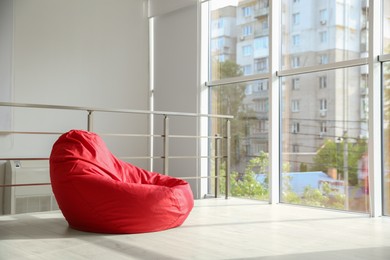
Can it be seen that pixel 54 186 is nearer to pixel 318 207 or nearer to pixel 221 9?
pixel 318 207

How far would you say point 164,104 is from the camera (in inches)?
264

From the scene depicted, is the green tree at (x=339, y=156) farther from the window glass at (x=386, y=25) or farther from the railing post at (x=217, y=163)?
the railing post at (x=217, y=163)

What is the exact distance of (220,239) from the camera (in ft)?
10.2

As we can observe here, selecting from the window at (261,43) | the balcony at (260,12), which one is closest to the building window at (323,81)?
the window at (261,43)

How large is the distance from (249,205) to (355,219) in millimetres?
1235

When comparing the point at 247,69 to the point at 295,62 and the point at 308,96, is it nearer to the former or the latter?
the point at 295,62

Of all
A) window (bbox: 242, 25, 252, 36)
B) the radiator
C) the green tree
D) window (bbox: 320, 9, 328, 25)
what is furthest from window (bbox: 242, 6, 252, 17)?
the radiator

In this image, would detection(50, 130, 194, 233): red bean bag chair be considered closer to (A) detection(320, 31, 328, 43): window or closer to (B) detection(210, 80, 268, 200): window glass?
(B) detection(210, 80, 268, 200): window glass

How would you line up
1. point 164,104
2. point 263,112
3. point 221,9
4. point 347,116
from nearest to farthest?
1. point 347,116
2. point 263,112
3. point 221,9
4. point 164,104

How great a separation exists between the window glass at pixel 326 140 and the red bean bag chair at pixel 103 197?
6.12ft

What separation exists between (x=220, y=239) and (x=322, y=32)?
2773mm

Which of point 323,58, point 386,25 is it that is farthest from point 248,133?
point 386,25

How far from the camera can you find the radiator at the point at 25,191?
5438 millimetres

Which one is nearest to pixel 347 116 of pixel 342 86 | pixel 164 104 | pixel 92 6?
pixel 342 86
